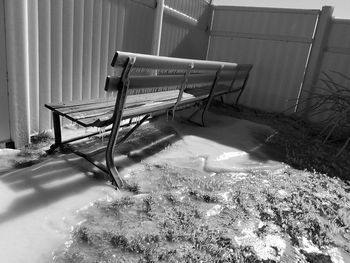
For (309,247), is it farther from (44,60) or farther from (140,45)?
(140,45)

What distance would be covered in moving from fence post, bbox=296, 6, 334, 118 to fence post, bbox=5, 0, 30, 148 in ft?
15.8

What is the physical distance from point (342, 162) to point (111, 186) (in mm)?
3030

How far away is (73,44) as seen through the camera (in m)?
3.95

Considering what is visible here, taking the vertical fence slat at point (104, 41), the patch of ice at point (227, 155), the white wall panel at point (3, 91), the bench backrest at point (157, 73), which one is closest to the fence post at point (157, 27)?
the vertical fence slat at point (104, 41)

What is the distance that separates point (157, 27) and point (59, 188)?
3.56 metres

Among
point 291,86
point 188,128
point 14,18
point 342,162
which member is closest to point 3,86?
point 14,18

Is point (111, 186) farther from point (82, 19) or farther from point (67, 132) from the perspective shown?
point (82, 19)

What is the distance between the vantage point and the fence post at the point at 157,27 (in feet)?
17.6

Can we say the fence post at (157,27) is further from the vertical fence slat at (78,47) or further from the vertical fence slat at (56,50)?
the vertical fence slat at (56,50)

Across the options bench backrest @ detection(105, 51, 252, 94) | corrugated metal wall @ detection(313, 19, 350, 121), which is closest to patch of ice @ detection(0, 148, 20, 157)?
bench backrest @ detection(105, 51, 252, 94)

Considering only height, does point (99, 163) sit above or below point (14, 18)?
below

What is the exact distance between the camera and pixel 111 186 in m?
2.82

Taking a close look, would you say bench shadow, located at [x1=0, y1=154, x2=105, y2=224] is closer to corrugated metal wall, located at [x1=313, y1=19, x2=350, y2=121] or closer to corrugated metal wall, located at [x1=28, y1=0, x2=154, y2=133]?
corrugated metal wall, located at [x1=28, y1=0, x2=154, y2=133]

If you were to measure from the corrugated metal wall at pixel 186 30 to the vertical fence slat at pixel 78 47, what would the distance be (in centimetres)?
216
